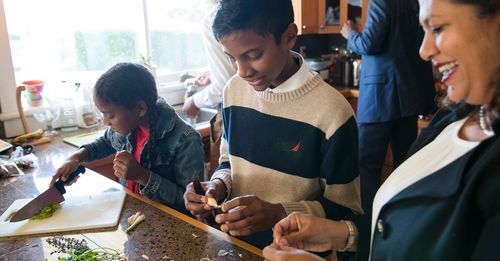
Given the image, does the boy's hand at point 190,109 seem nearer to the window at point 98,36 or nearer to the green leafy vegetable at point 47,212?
the window at point 98,36

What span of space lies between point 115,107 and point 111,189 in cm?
27

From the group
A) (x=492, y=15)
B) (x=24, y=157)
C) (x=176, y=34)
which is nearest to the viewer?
(x=492, y=15)

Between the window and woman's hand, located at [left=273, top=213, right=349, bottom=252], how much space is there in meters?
1.97

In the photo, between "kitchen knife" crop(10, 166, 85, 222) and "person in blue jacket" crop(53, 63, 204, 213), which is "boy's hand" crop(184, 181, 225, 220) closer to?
"person in blue jacket" crop(53, 63, 204, 213)

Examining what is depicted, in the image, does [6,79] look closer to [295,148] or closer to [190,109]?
[190,109]

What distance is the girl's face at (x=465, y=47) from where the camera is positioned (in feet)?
1.91

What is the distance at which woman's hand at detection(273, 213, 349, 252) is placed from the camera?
0.87 m

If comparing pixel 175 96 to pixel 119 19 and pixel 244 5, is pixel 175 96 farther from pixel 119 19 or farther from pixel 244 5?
pixel 244 5

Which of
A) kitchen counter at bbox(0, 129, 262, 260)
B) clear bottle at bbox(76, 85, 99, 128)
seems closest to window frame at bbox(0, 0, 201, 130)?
clear bottle at bbox(76, 85, 99, 128)

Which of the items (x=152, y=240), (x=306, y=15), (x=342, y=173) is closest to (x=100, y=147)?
(x=152, y=240)

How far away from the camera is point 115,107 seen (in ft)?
4.55

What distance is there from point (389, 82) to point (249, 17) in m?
1.64

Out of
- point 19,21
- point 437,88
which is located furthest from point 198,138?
point 437,88

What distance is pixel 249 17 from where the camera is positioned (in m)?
1.00
